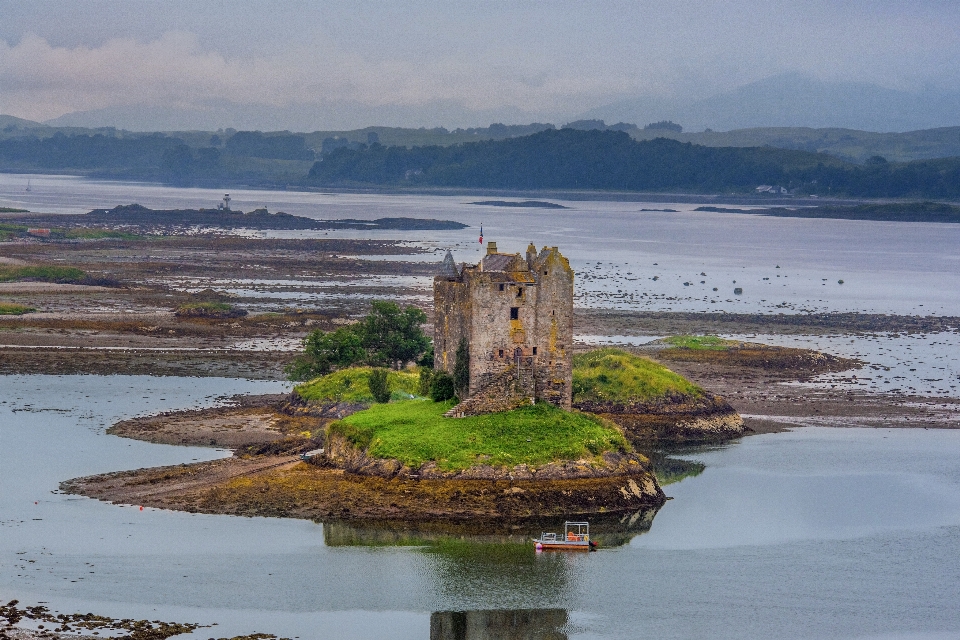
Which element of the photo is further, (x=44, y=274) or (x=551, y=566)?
(x=44, y=274)

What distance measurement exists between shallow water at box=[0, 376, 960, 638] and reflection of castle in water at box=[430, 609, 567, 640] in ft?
0.40

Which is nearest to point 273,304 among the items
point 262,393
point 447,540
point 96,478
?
point 262,393

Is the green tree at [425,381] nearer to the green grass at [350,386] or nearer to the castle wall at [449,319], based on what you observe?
the castle wall at [449,319]

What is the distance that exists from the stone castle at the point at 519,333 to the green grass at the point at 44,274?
7837 centimetres

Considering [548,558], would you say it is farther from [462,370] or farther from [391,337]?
[391,337]

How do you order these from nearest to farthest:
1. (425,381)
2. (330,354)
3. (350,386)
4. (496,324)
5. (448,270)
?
1. (496,324)
2. (448,270)
3. (425,381)
4. (350,386)
5. (330,354)

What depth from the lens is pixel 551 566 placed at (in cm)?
4819

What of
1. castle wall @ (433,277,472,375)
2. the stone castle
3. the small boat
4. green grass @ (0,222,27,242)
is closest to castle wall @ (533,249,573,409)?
the stone castle

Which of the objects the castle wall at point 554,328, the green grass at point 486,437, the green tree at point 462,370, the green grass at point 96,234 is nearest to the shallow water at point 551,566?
the green grass at point 486,437

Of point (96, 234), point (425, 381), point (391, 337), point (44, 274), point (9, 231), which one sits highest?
point (391, 337)

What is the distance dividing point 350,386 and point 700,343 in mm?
32256

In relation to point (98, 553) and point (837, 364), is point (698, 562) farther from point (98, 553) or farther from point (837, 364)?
point (837, 364)

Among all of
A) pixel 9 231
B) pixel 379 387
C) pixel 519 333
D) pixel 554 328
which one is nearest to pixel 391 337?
pixel 379 387

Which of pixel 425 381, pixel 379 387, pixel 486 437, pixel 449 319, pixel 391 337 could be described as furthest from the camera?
pixel 391 337
